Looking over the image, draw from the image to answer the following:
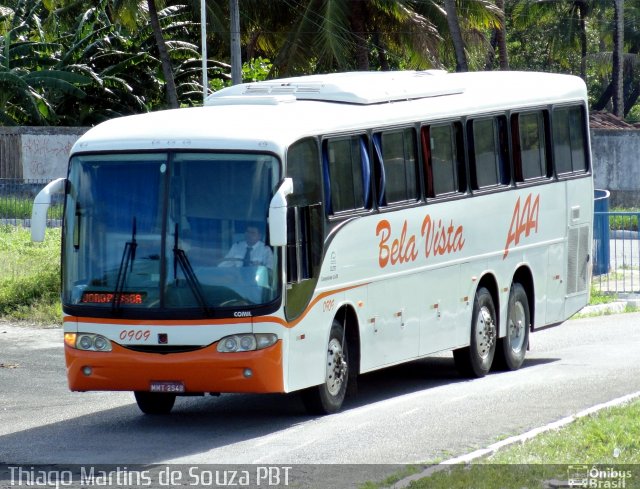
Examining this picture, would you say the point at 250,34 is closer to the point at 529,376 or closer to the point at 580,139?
the point at 580,139

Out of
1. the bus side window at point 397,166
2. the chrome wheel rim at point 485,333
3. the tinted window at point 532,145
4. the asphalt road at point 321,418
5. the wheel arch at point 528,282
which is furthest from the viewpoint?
the wheel arch at point 528,282

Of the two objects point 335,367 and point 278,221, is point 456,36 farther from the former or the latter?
point 278,221

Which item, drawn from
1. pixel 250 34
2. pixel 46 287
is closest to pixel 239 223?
pixel 46 287

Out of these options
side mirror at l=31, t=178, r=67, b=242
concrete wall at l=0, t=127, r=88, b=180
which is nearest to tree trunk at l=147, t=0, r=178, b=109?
concrete wall at l=0, t=127, r=88, b=180

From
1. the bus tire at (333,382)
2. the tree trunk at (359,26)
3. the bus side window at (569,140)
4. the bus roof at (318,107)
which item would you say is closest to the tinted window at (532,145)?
the bus roof at (318,107)

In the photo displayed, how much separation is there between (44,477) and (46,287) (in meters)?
12.7

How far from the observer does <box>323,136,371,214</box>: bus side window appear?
12508 mm

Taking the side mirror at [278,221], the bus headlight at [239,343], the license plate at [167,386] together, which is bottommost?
the license plate at [167,386]

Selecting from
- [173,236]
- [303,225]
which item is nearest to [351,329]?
[303,225]

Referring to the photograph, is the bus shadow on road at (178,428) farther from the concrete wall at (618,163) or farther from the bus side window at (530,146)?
the concrete wall at (618,163)

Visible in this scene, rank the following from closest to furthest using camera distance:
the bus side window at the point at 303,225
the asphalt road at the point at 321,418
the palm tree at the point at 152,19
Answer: the asphalt road at the point at 321,418 < the bus side window at the point at 303,225 < the palm tree at the point at 152,19

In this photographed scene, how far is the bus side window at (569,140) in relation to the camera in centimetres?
1697

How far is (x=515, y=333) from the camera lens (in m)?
16.4

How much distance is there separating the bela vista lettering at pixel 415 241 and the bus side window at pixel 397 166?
0.29 meters
